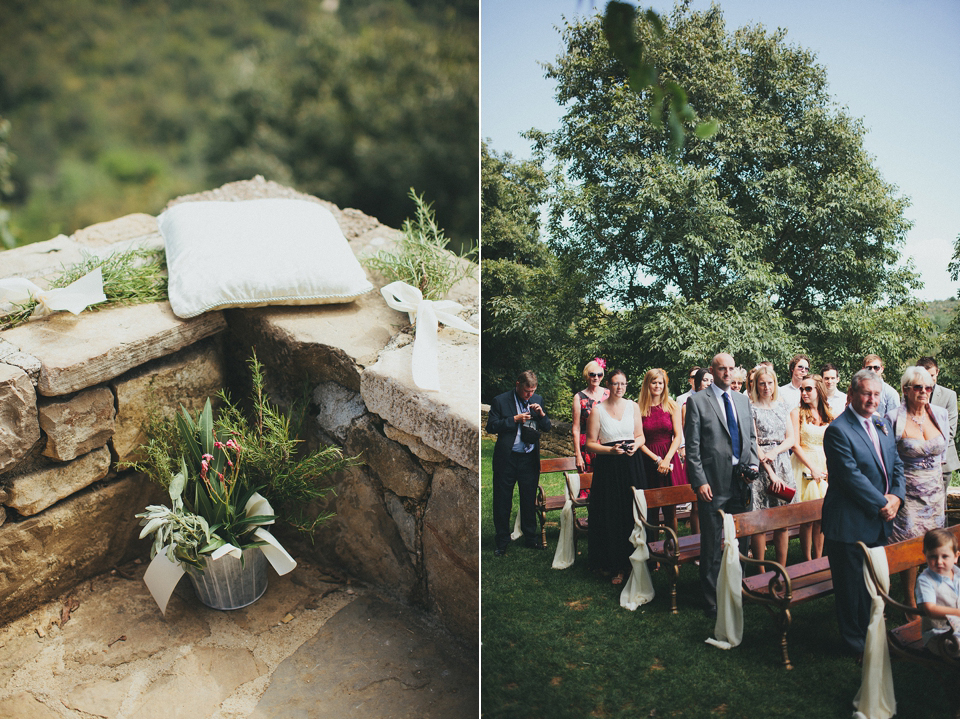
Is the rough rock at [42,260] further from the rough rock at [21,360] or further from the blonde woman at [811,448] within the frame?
the blonde woman at [811,448]

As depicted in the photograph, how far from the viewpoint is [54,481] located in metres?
1.97

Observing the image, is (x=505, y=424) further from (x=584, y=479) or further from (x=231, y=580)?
(x=231, y=580)

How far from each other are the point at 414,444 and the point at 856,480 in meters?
1.15

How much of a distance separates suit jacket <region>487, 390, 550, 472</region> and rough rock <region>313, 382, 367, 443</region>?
74 centimetres

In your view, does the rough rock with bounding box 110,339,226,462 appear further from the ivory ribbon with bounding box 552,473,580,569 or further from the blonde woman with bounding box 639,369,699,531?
the blonde woman with bounding box 639,369,699,531

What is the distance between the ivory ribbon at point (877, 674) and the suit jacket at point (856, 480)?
3.5 inches

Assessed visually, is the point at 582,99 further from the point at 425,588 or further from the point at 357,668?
the point at 357,668

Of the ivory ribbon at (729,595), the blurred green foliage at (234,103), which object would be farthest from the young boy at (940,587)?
the blurred green foliage at (234,103)

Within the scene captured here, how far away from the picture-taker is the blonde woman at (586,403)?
4.33 ft

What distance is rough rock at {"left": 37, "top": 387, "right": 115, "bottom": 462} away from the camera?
1.90 m

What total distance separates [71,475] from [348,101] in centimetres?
326

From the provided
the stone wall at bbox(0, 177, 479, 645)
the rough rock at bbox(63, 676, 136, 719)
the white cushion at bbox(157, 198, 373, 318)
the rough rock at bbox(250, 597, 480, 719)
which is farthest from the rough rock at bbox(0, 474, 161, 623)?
the rough rock at bbox(250, 597, 480, 719)

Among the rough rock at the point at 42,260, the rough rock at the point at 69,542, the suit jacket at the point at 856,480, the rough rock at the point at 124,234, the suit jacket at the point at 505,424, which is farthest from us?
the rough rock at the point at 124,234

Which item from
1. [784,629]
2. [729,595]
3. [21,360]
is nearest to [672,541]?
[729,595]
